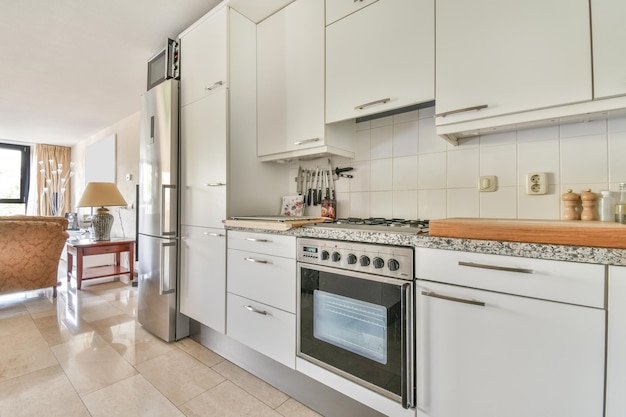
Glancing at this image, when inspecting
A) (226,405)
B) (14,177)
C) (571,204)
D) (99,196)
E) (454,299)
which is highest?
(14,177)

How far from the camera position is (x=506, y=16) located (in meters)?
1.18

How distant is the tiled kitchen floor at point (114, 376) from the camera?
148cm

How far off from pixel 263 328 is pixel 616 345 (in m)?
1.39

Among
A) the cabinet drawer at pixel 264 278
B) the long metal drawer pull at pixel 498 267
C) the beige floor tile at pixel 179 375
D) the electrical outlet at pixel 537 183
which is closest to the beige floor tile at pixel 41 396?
the beige floor tile at pixel 179 375

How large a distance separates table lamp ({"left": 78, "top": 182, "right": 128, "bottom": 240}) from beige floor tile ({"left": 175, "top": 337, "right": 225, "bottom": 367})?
2.25 meters

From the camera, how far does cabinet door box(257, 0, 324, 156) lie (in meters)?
1.77

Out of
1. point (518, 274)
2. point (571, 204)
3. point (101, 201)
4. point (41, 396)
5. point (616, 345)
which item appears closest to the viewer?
point (616, 345)

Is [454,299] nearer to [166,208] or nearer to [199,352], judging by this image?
[199,352]

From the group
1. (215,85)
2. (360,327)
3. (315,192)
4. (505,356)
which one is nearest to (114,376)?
(360,327)

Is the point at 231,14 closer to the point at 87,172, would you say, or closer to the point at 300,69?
the point at 300,69

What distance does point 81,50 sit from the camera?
2.67m

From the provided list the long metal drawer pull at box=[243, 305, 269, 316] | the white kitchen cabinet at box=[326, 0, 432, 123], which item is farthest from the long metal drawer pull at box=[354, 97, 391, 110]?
the long metal drawer pull at box=[243, 305, 269, 316]

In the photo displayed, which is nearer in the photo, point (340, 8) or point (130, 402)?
point (130, 402)

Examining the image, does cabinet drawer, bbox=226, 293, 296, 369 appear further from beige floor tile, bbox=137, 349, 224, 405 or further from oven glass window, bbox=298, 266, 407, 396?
beige floor tile, bbox=137, 349, 224, 405
